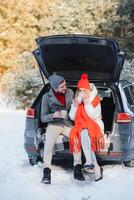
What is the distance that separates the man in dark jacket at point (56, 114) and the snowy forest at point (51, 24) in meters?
16.7

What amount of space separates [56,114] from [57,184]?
98 cm

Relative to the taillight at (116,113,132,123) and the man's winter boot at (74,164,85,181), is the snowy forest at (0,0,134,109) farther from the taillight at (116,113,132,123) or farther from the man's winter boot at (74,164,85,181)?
the man's winter boot at (74,164,85,181)

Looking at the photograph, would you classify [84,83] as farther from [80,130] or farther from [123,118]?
[123,118]

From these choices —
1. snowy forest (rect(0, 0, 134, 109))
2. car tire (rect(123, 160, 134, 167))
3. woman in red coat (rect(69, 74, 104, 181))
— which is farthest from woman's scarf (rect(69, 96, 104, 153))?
snowy forest (rect(0, 0, 134, 109))

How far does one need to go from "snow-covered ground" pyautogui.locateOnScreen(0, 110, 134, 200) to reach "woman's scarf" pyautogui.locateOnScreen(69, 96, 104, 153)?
47cm

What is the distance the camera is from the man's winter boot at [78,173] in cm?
815

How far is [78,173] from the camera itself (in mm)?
8188

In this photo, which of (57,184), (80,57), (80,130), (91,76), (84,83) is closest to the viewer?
(57,184)

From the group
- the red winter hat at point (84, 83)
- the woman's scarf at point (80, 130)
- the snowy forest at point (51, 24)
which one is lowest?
the woman's scarf at point (80, 130)

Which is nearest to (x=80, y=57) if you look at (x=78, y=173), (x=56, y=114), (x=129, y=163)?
(x=56, y=114)

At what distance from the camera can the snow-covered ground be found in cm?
738

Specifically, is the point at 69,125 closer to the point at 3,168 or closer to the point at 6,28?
the point at 3,168

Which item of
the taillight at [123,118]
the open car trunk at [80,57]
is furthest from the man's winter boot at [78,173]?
the open car trunk at [80,57]

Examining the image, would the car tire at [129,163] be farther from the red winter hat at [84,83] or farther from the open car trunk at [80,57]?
the red winter hat at [84,83]
